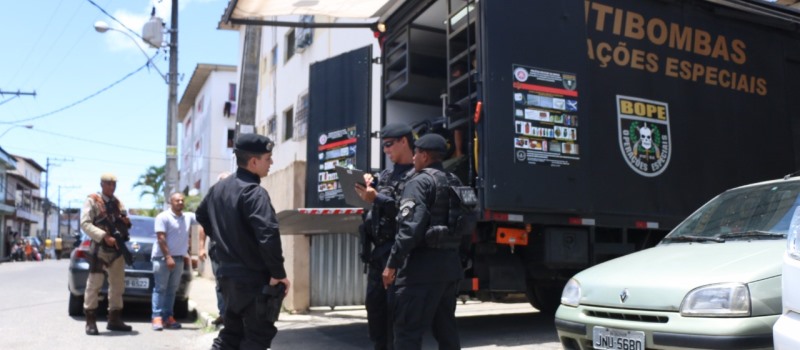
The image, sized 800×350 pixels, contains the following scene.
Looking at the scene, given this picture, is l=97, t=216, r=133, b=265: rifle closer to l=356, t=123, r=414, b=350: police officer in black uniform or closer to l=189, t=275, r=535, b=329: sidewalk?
l=189, t=275, r=535, b=329: sidewalk

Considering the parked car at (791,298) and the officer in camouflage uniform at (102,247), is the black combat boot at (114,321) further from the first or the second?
the parked car at (791,298)

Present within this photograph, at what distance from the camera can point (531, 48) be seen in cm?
612

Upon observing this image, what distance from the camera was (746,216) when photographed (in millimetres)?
4703

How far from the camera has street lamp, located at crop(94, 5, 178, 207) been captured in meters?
15.0

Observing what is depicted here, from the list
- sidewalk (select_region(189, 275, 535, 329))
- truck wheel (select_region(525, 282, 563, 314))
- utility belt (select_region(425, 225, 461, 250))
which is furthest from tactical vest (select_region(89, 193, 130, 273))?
truck wheel (select_region(525, 282, 563, 314))

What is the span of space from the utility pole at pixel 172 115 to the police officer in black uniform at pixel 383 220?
36.2ft

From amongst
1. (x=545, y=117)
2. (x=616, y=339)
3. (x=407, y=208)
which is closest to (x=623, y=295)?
(x=616, y=339)

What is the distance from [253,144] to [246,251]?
2.15ft

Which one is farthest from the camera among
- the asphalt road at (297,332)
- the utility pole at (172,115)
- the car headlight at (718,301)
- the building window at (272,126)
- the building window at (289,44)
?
the building window at (272,126)

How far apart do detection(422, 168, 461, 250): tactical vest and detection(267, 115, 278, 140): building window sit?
16186 mm

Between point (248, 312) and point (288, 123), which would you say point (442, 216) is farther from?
point (288, 123)

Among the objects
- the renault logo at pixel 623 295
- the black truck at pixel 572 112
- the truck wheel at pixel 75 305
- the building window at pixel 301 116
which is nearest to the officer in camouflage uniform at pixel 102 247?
the truck wheel at pixel 75 305

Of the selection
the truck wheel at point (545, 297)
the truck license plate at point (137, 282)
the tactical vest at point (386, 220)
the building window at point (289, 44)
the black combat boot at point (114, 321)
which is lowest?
the black combat boot at point (114, 321)

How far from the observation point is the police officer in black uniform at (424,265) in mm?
4164
